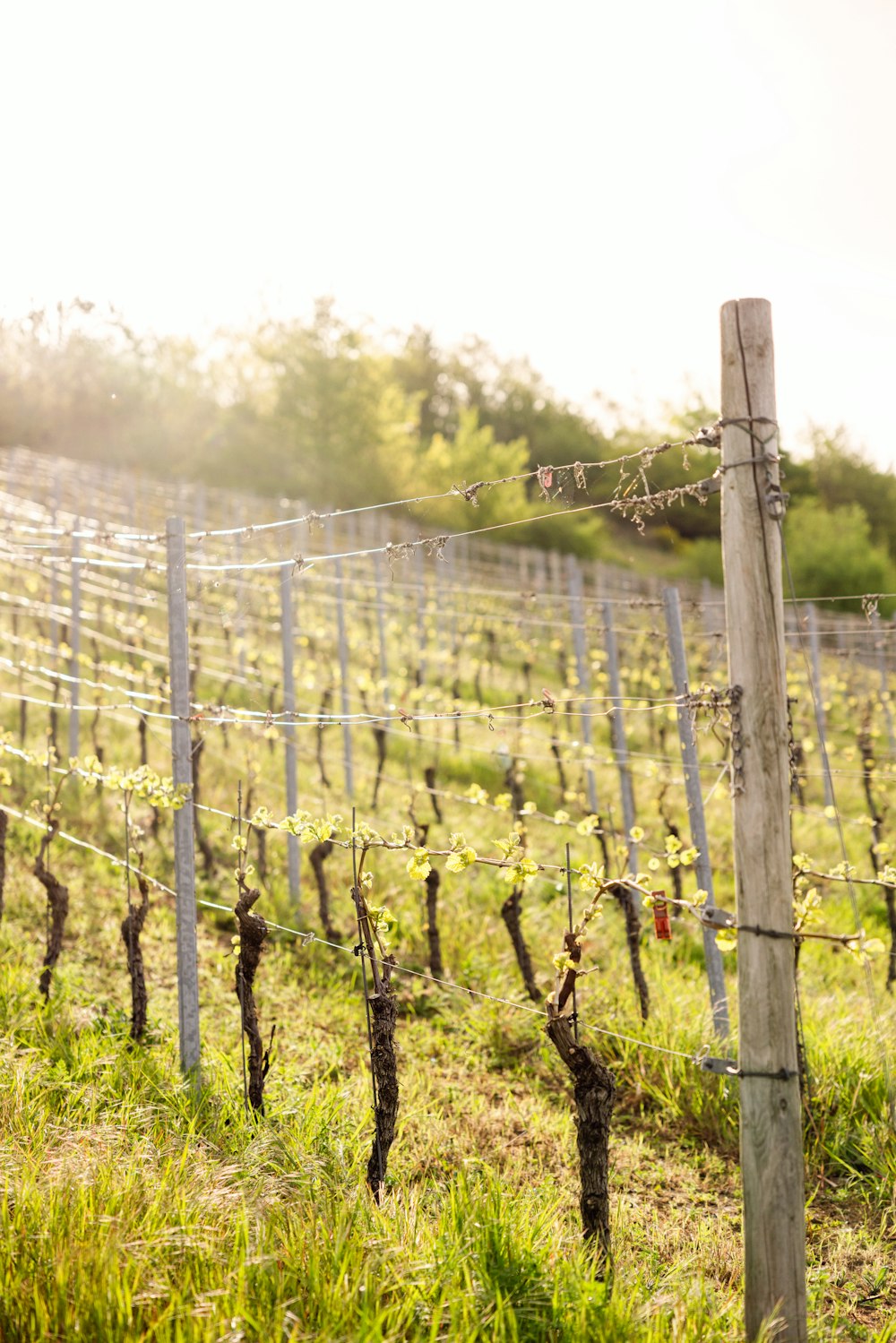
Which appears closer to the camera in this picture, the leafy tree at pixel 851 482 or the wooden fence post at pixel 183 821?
the wooden fence post at pixel 183 821

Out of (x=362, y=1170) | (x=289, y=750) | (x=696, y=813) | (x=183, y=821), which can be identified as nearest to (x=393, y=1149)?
(x=362, y=1170)

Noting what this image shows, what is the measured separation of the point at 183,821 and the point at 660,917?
2032 mm

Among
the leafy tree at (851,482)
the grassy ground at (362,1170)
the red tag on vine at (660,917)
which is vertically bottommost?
the grassy ground at (362,1170)

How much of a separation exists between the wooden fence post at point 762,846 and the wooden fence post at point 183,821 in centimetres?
217

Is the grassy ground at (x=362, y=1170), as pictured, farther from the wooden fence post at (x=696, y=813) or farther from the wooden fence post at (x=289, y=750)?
the wooden fence post at (x=289, y=750)

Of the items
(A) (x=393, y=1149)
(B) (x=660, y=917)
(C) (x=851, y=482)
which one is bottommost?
(A) (x=393, y=1149)

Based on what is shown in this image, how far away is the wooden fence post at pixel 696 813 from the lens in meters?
4.66

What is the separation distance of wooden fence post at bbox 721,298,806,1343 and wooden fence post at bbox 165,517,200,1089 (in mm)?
2171

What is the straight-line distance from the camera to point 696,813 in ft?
16.5

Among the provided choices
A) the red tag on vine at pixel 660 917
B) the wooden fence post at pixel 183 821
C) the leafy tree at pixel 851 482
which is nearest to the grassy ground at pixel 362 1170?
the wooden fence post at pixel 183 821

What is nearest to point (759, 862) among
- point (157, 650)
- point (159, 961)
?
point (159, 961)

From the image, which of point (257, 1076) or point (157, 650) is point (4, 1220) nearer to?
A: point (257, 1076)

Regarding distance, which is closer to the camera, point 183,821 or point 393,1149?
point 393,1149

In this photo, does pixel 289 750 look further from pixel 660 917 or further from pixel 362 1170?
pixel 660 917
